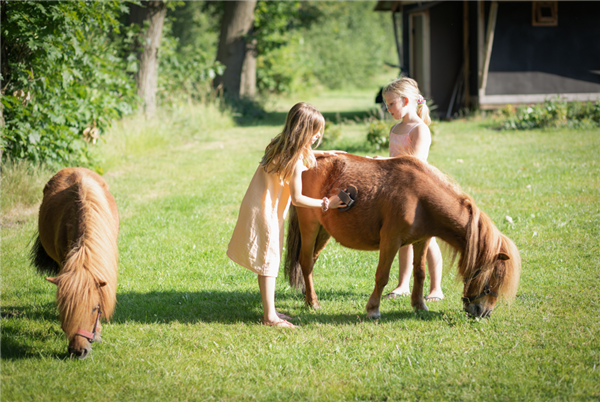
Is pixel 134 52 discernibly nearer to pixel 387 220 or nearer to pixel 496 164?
pixel 496 164

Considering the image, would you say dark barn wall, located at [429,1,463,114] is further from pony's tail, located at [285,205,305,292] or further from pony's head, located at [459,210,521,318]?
pony's head, located at [459,210,521,318]

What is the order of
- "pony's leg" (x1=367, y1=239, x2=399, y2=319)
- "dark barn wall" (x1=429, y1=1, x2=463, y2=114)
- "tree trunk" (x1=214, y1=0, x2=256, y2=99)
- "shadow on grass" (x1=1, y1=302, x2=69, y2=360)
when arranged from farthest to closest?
"tree trunk" (x1=214, y1=0, x2=256, y2=99) → "dark barn wall" (x1=429, y1=1, x2=463, y2=114) → "pony's leg" (x1=367, y1=239, x2=399, y2=319) → "shadow on grass" (x1=1, y1=302, x2=69, y2=360)

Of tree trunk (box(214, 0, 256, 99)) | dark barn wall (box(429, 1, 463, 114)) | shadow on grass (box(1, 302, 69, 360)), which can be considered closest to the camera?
shadow on grass (box(1, 302, 69, 360))

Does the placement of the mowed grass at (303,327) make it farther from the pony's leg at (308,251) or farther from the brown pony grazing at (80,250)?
the brown pony grazing at (80,250)

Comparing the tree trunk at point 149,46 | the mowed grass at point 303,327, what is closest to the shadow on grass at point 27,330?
the mowed grass at point 303,327

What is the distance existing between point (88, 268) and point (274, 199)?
1504 mm

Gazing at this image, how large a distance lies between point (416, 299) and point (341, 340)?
2.97ft

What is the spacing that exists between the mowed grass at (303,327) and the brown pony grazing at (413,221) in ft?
1.10

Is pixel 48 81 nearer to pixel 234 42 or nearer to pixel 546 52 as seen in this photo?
pixel 234 42

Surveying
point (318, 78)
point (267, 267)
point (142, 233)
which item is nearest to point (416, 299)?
point (267, 267)

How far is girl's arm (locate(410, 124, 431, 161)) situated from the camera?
4359 millimetres

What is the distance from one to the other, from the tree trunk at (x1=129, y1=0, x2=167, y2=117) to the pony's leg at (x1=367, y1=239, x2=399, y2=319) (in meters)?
11.2

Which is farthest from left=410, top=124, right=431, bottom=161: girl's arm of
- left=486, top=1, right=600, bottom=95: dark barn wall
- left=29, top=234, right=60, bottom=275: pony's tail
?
left=486, top=1, right=600, bottom=95: dark barn wall

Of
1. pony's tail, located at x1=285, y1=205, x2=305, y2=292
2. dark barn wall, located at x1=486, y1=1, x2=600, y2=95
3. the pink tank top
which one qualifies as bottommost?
pony's tail, located at x1=285, y1=205, x2=305, y2=292
